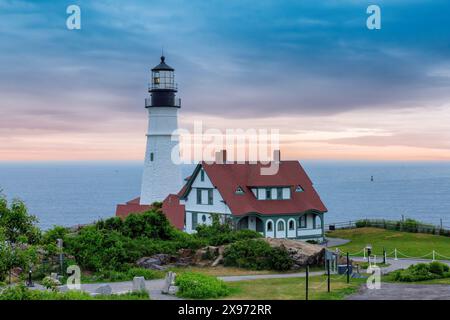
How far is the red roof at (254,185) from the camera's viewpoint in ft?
169

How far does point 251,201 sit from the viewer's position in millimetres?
52125

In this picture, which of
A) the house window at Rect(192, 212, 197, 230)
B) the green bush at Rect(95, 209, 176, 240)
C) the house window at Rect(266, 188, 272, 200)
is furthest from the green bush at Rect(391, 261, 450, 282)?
the house window at Rect(192, 212, 197, 230)

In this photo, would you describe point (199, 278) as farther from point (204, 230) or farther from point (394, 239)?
point (394, 239)

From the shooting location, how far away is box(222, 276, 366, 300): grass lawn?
25062mm

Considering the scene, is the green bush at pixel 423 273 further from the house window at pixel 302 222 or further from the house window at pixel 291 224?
the house window at pixel 302 222

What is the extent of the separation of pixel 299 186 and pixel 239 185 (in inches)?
218

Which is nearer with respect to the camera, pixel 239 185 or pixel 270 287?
pixel 270 287

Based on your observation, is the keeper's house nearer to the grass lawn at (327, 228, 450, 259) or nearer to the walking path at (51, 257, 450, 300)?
the grass lawn at (327, 228, 450, 259)

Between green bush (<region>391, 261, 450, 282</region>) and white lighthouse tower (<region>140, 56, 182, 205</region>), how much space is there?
3084cm

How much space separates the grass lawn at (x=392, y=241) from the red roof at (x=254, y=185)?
4.18 metres

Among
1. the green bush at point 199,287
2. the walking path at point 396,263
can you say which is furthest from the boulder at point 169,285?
the walking path at point 396,263

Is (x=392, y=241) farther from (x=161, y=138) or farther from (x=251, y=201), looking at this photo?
(x=161, y=138)
